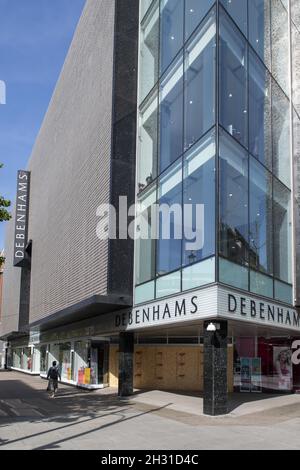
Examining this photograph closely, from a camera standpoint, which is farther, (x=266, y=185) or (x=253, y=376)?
(x=253, y=376)

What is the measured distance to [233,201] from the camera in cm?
1783

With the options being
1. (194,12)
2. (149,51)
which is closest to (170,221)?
(194,12)

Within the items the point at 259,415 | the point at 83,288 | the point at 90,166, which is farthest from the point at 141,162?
the point at 259,415

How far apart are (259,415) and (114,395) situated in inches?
360

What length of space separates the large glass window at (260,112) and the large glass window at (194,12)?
251cm

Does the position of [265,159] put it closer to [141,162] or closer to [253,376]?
[141,162]

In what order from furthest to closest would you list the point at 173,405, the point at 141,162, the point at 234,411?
1. the point at 141,162
2. the point at 173,405
3. the point at 234,411

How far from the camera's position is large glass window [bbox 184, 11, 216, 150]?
17859 mm

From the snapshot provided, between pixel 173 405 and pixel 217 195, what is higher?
pixel 217 195

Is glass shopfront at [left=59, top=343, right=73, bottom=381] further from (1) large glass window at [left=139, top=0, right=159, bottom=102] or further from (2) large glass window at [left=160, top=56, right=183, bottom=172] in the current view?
(1) large glass window at [left=139, top=0, right=159, bottom=102]

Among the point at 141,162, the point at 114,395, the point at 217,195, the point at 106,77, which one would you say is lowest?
the point at 114,395

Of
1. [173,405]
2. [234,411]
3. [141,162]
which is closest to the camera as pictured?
[234,411]

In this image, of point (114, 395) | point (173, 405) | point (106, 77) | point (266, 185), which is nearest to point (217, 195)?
point (266, 185)

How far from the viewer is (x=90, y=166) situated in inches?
1027
